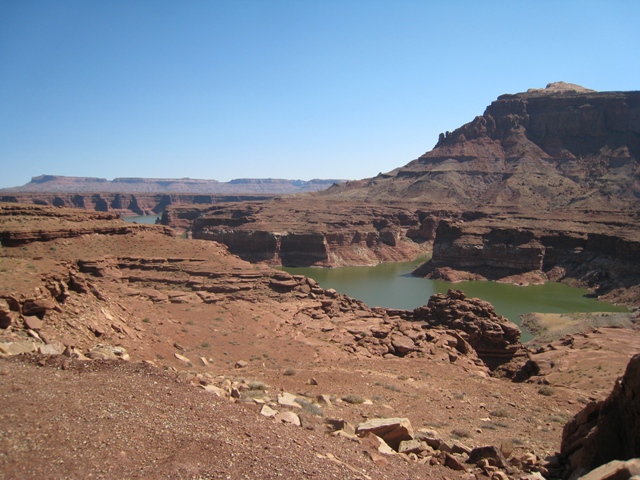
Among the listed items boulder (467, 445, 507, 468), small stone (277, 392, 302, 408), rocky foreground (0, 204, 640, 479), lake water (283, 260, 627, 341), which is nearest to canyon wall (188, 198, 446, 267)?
lake water (283, 260, 627, 341)

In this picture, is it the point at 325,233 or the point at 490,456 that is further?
the point at 325,233

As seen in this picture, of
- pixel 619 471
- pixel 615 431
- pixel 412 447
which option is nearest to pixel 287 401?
pixel 412 447

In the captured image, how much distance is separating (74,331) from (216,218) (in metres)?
80.2

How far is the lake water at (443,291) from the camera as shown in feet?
166

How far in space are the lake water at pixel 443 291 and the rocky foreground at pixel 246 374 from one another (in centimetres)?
1882

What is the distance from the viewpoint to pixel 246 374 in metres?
16.4

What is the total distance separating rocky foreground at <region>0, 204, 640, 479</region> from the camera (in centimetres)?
813

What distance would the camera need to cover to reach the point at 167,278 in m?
29.6

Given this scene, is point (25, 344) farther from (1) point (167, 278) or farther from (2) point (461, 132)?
(2) point (461, 132)

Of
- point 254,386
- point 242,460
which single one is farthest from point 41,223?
point 242,460

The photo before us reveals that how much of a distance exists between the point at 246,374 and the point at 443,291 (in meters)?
44.6

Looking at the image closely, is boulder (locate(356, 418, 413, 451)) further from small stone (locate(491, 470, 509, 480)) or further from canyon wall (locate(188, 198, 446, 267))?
canyon wall (locate(188, 198, 446, 267))

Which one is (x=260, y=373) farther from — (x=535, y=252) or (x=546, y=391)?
(x=535, y=252)

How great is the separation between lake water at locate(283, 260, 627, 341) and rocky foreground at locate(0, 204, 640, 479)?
18.8 m
